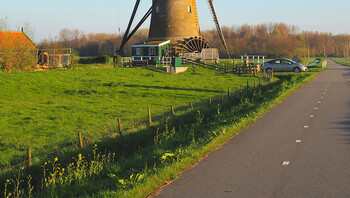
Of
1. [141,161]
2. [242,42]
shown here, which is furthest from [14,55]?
[242,42]

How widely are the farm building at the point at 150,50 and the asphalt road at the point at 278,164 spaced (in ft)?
121

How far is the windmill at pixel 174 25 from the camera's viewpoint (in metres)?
52.7

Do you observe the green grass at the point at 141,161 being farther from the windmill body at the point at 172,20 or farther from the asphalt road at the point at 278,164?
the windmill body at the point at 172,20

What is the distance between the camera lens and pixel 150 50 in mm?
51688

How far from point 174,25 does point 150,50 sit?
478 cm

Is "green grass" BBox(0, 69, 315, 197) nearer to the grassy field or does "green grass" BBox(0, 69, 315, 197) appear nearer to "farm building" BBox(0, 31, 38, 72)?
the grassy field

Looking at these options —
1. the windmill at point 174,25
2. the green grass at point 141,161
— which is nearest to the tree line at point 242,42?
the windmill at point 174,25

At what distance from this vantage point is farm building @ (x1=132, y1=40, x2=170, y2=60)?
51.0m

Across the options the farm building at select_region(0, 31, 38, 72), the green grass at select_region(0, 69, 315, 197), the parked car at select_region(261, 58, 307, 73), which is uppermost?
the farm building at select_region(0, 31, 38, 72)

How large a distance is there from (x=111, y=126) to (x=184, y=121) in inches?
120

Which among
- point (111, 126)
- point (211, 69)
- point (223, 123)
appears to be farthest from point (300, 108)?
point (211, 69)

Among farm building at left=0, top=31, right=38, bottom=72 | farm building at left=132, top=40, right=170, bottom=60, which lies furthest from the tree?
farm building at left=132, top=40, right=170, bottom=60

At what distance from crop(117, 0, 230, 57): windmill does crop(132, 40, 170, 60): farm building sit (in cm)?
113

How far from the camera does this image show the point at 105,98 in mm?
26172
